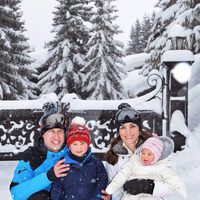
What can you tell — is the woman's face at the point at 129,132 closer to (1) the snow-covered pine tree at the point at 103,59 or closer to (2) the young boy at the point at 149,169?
(2) the young boy at the point at 149,169

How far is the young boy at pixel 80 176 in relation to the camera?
3.11 metres

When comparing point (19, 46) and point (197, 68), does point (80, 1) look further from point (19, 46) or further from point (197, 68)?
point (197, 68)

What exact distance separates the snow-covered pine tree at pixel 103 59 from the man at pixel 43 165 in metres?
19.9

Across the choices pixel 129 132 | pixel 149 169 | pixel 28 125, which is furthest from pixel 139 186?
pixel 28 125

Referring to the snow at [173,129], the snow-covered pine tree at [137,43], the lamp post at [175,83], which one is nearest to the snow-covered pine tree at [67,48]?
the snow at [173,129]

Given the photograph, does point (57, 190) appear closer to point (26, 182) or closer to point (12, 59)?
point (26, 182)

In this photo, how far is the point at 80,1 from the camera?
2517 cm

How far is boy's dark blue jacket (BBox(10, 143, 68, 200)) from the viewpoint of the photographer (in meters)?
3.09

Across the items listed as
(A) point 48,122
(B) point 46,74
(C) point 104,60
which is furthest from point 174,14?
(A) point 48,122

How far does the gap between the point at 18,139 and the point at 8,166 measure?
735 mm

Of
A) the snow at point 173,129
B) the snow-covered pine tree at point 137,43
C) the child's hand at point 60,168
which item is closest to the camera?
the child's hand at point 60,168

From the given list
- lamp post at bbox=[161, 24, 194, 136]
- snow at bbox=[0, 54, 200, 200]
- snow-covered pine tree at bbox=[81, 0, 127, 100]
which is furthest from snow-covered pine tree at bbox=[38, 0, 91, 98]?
lamp post at bbox=[161, 24, 194, 136]

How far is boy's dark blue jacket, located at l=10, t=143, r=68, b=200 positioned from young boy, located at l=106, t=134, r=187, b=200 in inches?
20.6

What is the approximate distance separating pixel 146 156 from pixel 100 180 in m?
0.44
